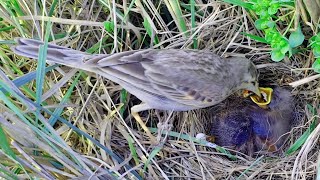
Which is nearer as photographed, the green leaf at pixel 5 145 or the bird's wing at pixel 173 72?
the green leaf at pixel 5 145

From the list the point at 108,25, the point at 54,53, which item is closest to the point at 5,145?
the point at 54,53

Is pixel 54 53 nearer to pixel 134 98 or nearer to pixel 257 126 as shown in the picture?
pixel 134 98

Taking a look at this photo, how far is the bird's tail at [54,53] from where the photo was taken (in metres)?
2.80

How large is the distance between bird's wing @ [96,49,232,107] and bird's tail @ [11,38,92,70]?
0.46ft

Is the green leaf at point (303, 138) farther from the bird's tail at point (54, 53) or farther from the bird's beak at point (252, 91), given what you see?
the bird's tail at point (54, 53)

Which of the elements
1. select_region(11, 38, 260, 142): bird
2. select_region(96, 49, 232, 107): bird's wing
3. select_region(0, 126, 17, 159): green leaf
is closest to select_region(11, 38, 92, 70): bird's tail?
select_region(11, 38, 260, 142): bird

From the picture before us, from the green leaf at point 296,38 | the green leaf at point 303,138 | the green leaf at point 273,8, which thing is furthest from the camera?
the green leaf at point 303,138

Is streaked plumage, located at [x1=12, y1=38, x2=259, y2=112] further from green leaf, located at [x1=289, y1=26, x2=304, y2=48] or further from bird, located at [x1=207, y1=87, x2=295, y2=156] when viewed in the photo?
green leaf, located at [x1=289, y1=26, x2=304, y2=48]

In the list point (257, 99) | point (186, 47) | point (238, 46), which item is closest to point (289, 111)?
point (257, 99)

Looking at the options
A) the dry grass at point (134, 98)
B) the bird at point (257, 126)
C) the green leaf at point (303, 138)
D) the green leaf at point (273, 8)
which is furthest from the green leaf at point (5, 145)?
the green leaf at point (303, 138)

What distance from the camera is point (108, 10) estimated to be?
314cm

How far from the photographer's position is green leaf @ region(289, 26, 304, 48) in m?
2.65

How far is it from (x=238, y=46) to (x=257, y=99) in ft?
1.46

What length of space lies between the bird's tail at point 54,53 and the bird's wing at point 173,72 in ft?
0.46
